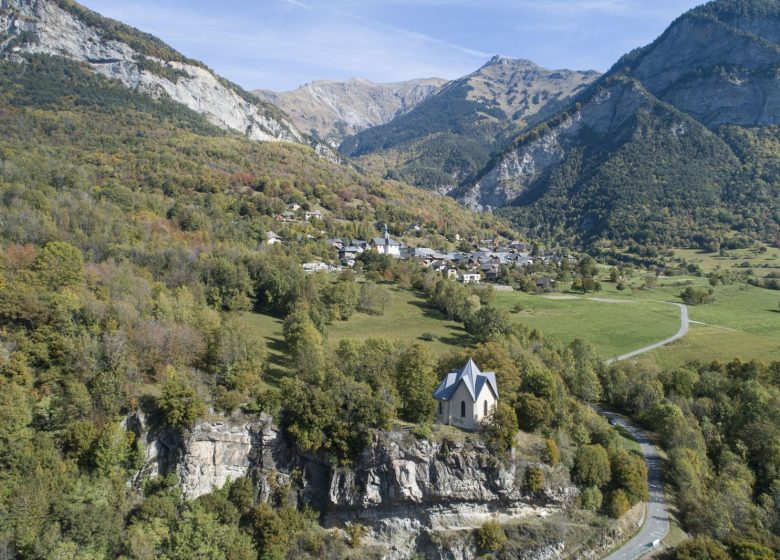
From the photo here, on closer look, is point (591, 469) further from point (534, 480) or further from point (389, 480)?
point (389, 480)

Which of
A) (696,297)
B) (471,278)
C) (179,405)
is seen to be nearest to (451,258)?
(471,278)

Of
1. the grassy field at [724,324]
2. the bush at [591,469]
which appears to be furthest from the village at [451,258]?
the bush at [591,469]

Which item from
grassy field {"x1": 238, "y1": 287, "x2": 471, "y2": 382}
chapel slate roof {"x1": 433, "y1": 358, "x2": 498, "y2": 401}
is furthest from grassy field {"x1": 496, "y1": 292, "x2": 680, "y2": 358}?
chapel slate roof {"x1": 433, "y1": 358, "x2": 498, "y2": 401}

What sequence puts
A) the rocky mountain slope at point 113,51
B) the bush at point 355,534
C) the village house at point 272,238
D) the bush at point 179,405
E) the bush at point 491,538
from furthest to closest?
the rocky mountain slope at point 113,51 → the village house at point 272,238 → the bush at point 355,534 → the bush at point 491,538 → the bush at point 179,405

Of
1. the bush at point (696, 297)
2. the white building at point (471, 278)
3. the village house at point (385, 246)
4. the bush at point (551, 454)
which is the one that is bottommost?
the bush at point (551, 454)

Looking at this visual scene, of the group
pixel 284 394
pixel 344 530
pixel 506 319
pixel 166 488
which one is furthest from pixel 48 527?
pixel 506 319

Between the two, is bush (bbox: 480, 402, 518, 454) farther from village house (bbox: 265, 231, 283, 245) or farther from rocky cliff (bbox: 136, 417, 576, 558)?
village house (bbox: 265, 231, 283, 245)

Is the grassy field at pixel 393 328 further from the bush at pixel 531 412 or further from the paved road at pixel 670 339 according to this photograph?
the paved road at pixel 670 339
